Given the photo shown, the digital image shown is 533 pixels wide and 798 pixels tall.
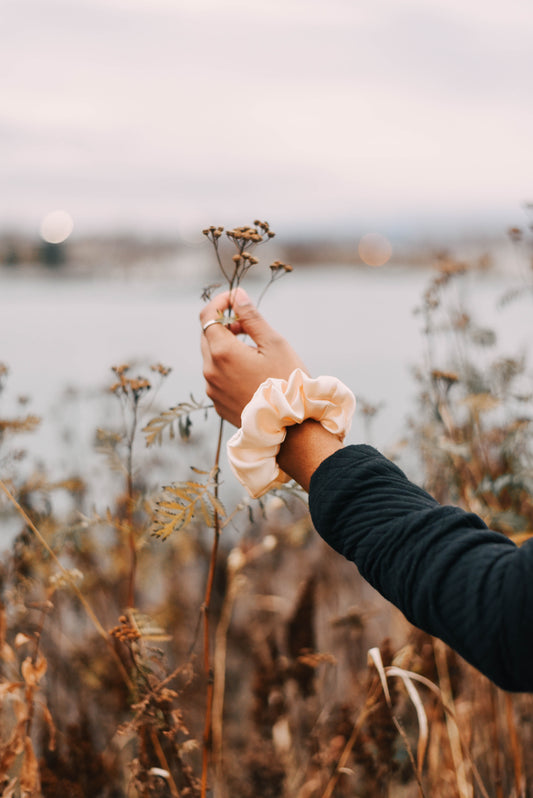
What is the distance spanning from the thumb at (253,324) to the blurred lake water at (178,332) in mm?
578

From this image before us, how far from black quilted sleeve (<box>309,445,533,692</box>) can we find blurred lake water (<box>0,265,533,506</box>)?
0.87 metres

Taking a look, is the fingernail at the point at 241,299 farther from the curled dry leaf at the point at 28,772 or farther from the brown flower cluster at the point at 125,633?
the curled dry leaf at the point at 28,772

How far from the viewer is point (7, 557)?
1.66 m

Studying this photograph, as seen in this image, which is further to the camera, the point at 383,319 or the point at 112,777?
the point at 383,319

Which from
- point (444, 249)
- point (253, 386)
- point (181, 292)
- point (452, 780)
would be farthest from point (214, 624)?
point (181, 292)

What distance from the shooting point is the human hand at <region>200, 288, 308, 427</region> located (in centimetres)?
97

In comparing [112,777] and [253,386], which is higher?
[253,386]

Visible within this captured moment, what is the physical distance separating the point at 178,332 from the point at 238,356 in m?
3.45

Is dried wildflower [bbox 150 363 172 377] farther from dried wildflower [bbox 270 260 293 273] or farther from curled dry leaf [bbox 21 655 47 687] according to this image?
curled dry leaf [bbox 21 655 47 687]

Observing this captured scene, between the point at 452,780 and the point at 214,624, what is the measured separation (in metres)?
1.12

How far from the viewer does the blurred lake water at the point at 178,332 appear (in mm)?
2549

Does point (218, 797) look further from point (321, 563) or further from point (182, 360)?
point (182, 360)

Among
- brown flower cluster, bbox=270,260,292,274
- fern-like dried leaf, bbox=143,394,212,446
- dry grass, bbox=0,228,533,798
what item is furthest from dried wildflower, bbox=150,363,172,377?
brown flower cluster, bbox=270,260,292,274

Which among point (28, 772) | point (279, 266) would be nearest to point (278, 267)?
point (279, 266)
